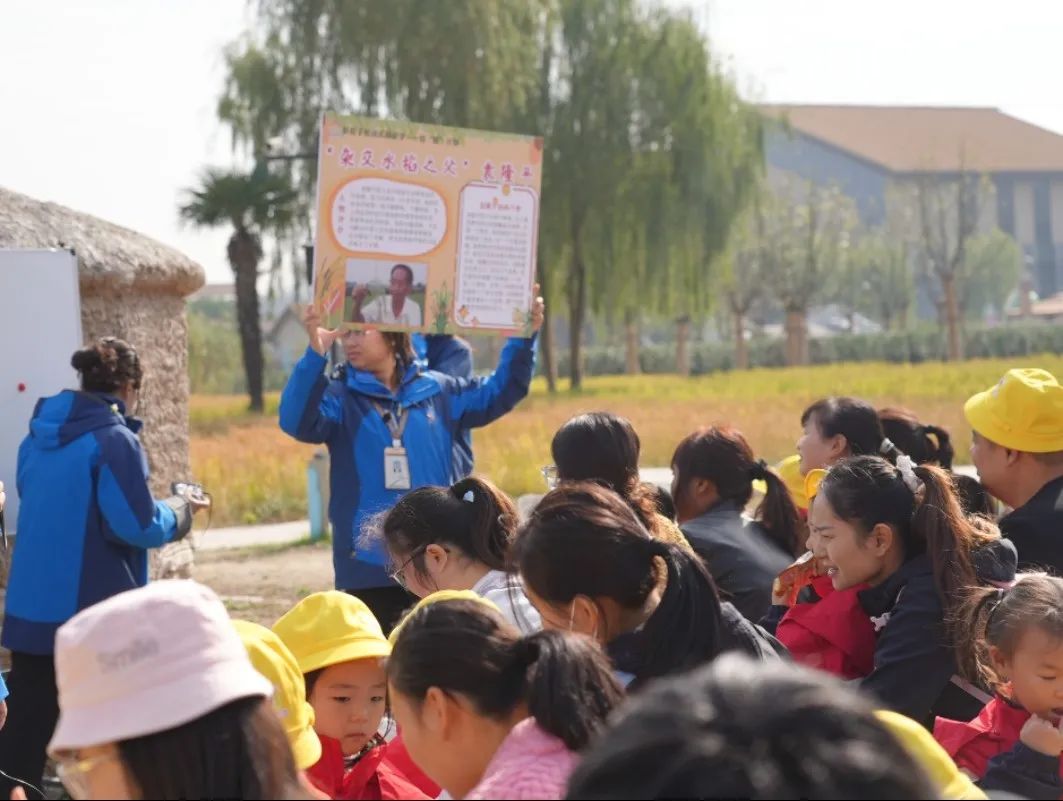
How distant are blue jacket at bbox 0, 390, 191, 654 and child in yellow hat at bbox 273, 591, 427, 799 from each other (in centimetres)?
155

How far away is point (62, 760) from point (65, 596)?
2827 millimetres

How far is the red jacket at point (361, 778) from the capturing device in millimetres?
2797

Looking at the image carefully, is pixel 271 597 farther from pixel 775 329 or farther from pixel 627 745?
pixel 775 329

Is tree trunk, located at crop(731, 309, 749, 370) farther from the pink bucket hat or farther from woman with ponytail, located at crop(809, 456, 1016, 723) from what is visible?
the pink bucket hat

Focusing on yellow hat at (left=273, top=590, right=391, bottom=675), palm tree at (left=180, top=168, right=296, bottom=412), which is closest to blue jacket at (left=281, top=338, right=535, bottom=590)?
yellow hat at (left=273, top=590, right=391, bottom=675)

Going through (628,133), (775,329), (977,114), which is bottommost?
(775,329)

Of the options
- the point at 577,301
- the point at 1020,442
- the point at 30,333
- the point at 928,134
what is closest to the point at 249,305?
the point at 577,301

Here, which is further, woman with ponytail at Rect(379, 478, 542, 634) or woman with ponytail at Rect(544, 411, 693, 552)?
woman with ponytail at Rect(544, 411, 693, 552)

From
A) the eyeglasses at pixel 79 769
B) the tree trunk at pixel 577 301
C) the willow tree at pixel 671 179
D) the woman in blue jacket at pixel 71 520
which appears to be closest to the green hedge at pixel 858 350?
the tree trunk at pixel 577 301

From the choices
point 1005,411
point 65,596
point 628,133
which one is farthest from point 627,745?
point 628,133

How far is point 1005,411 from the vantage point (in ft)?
13.4

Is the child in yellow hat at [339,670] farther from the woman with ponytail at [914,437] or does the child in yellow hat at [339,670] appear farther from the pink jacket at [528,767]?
the woman with ponytail at [914,437]

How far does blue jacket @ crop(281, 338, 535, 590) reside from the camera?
4.96m

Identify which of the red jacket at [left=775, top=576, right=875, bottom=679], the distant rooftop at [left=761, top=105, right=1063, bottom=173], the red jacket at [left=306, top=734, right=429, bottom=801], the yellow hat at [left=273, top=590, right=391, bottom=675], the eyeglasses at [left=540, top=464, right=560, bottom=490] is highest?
the distant rooftop at [left=761, top=105, right=1063, bottom=173]
